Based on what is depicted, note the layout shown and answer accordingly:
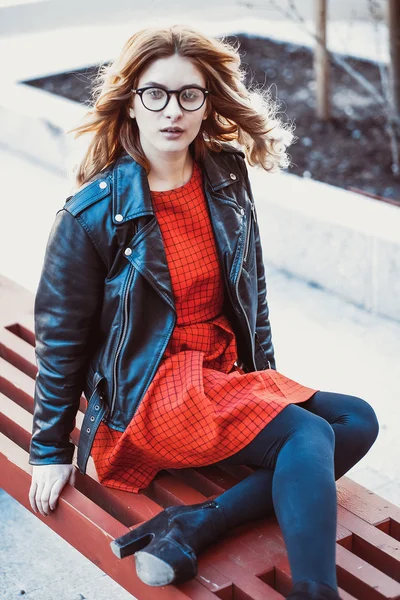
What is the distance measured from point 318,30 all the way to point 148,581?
170 inches

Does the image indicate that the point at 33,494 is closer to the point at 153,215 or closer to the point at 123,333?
the point at 123,333

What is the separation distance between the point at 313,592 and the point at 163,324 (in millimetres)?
808

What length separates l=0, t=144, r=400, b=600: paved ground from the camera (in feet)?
9.91

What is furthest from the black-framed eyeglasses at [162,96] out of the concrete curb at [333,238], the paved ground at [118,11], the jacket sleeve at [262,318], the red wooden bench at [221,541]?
the paved ground at [118,11]

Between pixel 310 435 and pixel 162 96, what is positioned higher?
pixel 162 96

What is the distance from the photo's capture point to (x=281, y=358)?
13.3 feet

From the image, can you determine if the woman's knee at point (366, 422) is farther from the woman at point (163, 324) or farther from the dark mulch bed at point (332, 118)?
the dark mulch bed at point (332, 118)

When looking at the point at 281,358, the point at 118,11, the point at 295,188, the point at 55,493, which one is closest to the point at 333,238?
the point at 295,188

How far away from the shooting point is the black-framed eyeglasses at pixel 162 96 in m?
2.54

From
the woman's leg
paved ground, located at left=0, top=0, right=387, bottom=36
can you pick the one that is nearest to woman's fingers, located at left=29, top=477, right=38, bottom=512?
the woman's leg

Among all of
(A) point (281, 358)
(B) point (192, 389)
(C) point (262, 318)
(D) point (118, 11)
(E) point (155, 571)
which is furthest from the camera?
(D) point (118, 11)

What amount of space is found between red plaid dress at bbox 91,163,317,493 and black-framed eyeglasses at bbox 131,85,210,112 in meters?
0.23

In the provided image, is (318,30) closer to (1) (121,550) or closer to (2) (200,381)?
(2) (200,381)

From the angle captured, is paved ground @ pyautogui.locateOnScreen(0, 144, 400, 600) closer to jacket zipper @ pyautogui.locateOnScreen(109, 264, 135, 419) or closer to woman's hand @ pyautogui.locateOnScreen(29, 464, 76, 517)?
woman's hand @ pyautogui.locateOnScreen(29, 464, 76, 517)
